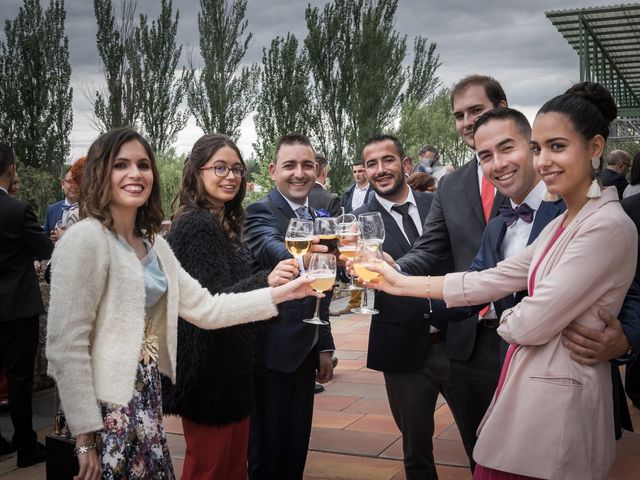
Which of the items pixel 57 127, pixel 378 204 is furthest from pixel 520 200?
pixel 57 127

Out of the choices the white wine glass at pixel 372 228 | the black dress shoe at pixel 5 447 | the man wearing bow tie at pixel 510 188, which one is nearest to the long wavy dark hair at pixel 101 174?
the white wine glass at pixel 372 228

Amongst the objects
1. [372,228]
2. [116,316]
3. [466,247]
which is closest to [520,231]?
[466,247]

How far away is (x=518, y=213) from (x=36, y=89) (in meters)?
22.0

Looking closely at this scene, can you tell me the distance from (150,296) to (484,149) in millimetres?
1485

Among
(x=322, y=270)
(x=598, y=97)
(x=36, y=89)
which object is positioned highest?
(x=36, y=89)

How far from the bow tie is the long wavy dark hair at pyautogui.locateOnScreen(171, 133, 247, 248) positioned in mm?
1334

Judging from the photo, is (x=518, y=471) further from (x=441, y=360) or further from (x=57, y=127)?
(x=57, y=127)

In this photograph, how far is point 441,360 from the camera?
3.82 metres

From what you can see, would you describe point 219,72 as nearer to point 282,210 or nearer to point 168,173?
point 168,173

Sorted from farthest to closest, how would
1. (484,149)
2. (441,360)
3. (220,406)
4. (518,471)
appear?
(441,360) → (220,406) → (484,149) → (518,471)

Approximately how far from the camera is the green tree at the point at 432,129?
3622 centimetres

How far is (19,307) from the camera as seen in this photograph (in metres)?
5.35

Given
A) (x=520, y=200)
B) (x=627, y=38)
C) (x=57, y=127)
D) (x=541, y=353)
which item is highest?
(x=627, y=38)

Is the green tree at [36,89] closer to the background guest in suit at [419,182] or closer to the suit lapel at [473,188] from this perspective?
the background guest in suit at [419,182]
